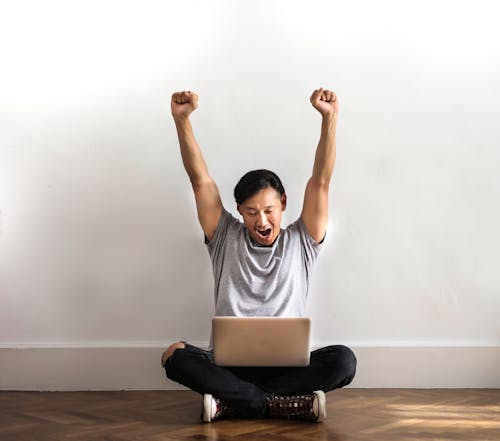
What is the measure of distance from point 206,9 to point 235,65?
0.25 m

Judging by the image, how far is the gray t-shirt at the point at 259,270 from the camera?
2643 mm

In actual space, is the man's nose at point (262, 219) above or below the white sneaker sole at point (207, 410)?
above

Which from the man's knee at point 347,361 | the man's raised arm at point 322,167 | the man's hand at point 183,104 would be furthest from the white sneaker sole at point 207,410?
the man's hand at point 183,104

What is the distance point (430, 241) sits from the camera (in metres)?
3.11

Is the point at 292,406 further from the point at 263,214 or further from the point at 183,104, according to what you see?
the point at 183,104

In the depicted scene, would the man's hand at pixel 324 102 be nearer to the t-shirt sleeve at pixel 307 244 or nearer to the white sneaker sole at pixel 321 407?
the t-shirt sleeve at pixel 307 244

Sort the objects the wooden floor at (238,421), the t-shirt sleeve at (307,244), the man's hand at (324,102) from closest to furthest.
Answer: the wooden floor at (238,421), the man's hand at (324,102), the t-shirt sleeve at (307,244)

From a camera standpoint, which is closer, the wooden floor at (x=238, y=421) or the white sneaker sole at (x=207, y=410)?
the wooden floor at (x=238, y=421)

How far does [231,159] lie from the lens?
3086 millimetres

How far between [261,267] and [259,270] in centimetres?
2

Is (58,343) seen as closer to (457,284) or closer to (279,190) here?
(279,190)

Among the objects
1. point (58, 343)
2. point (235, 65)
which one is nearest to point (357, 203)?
point (235, 65)

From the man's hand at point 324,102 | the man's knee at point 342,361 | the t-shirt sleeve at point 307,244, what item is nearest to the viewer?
the man's knee at point 342,361

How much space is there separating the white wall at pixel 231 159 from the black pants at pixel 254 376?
0.58 m
